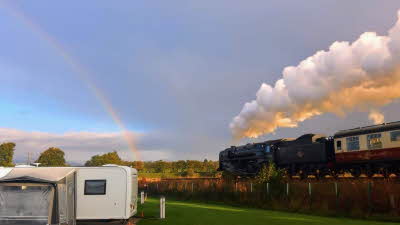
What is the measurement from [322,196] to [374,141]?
761cm

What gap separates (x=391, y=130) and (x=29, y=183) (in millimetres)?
23759

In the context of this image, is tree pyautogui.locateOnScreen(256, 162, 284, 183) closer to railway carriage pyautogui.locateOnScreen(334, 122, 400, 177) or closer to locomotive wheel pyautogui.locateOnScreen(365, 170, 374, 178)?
railway carriage pyautogui.locateOnScreen(334, 122, 400, 177)

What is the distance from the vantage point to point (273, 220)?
1780 centimetres

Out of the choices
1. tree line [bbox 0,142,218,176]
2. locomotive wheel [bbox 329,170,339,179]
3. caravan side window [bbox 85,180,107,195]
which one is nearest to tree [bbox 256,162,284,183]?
locomotive wheel [bbox 329,170,339,179]

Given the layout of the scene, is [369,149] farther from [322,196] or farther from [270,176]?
[270,176]

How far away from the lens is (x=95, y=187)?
15766 mm

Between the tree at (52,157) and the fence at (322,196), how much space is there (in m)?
95.5

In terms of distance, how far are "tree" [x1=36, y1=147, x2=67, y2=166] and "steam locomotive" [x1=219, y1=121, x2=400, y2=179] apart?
85165mm

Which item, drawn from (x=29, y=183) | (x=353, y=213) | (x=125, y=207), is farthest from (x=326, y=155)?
(x=29, y=183)

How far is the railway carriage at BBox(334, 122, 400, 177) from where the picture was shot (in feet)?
85.1

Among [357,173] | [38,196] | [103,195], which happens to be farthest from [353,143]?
[38,196]

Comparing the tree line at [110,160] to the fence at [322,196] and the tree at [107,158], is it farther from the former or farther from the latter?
the fence at [322,196]

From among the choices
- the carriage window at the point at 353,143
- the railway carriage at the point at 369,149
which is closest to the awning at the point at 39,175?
the railway carriage at the point at 369,149

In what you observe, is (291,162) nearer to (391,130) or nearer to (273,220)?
(391,130)
